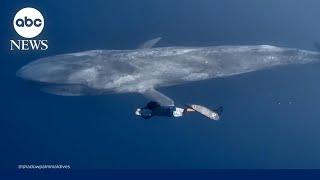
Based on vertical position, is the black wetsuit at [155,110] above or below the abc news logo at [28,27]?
below

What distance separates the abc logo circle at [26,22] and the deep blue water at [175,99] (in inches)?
4.1

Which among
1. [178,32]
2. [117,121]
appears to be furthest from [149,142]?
[178,32]

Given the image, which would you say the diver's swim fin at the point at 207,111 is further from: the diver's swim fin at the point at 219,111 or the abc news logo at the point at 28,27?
the abc news logo at the point at 28,27

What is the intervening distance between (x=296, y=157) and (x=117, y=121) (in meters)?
3.19

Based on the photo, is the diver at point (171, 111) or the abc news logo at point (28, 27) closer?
the diver at point (171, 111)

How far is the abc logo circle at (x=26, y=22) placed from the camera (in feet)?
28.4

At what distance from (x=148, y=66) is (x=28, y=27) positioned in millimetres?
2220

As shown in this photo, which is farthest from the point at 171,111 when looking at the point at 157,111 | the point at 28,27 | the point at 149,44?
the point at 28,27

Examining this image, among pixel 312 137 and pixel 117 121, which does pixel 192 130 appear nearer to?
pixel 117 121

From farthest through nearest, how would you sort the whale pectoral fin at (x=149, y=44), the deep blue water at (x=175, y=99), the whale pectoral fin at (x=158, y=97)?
the whale pectoral fin at (x=149, y=44), the deep blue water at (x=175, y=99), the whale pectoral fin at (x=158, y=97)

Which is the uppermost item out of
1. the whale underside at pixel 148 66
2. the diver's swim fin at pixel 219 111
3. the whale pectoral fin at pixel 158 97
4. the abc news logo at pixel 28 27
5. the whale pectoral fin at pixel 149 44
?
the abc news logo at pixel 28 27

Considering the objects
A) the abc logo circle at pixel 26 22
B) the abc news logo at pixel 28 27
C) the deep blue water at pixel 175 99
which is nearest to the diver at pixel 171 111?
the deep blue water at pixel 175 99

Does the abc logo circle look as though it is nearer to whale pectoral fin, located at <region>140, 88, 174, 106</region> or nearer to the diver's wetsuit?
whale pectoral fin, located at <region>140, 88, 174, 106</region>

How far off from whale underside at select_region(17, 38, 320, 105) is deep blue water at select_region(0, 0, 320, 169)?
0.14m
